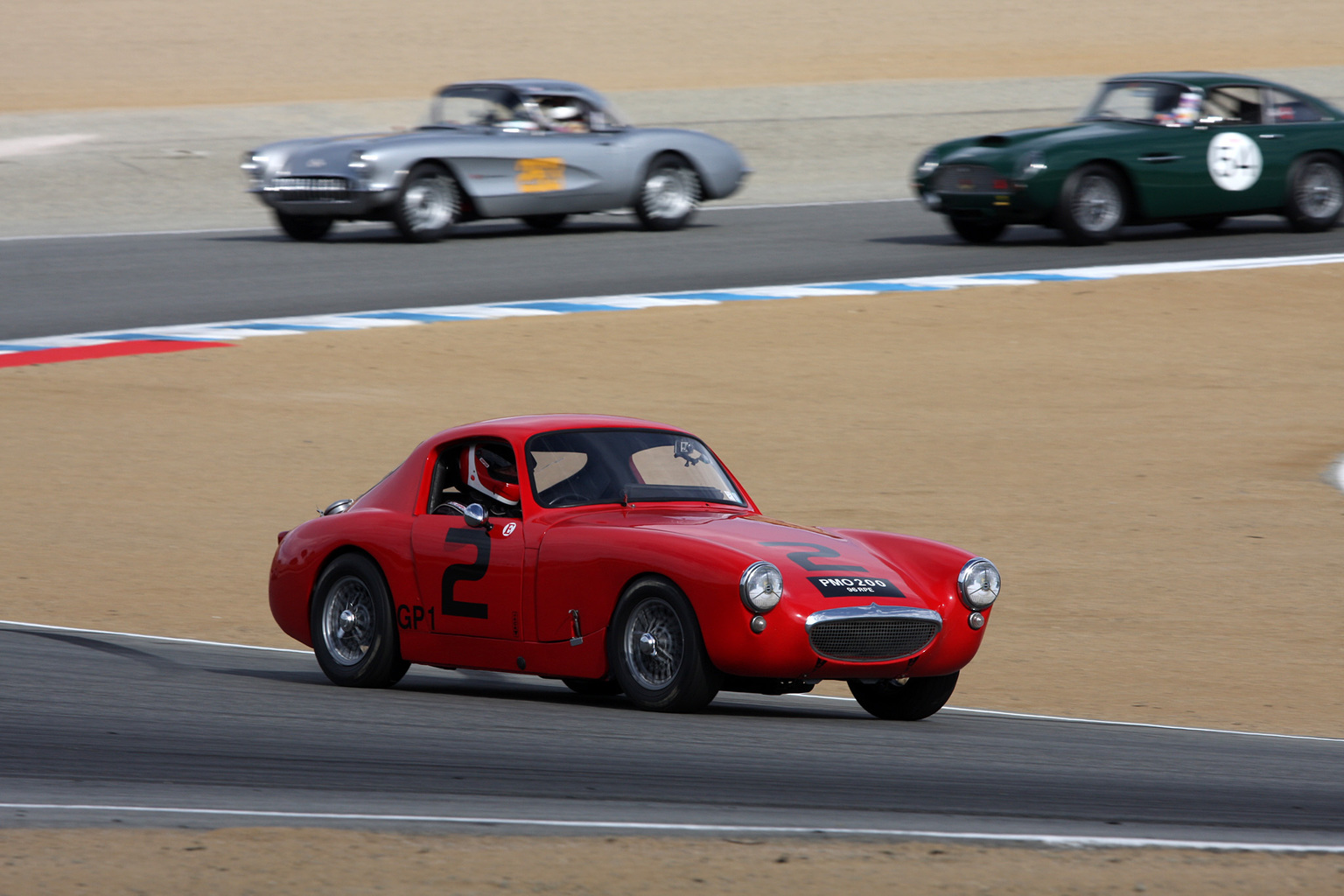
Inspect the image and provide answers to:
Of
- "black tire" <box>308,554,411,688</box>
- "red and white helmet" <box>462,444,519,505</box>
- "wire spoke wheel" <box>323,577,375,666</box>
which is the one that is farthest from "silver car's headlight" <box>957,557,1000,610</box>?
"wire spoke wheel" <box>323,577,375,666</box>

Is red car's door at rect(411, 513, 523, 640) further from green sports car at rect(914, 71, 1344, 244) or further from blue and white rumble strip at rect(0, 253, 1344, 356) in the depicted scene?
green sports car at rect(914, 71, 1344, 244)

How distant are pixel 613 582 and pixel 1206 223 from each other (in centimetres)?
1606

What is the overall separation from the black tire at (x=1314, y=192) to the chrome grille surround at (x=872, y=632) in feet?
50.1

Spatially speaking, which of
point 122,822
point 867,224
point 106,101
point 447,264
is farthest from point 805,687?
point 106,101

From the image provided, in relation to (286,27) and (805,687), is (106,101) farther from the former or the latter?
(805,687)

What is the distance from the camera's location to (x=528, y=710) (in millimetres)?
7441

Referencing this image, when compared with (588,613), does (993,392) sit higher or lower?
lower

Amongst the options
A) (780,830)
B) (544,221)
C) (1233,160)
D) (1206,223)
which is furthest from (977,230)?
(780,830)

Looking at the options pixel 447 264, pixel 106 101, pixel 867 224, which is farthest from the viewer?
pixel 106 101

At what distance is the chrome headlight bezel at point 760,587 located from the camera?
6809 mm

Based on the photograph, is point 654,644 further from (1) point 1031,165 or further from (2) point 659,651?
(1) point 1031,165

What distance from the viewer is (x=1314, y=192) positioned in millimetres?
21391

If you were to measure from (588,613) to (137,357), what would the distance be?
9.86 metres

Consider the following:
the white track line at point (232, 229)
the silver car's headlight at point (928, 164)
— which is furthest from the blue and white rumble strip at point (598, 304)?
the white track line at point (232, 229)
